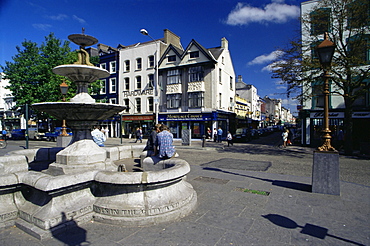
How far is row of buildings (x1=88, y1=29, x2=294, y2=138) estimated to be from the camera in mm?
28766

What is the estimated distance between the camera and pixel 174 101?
30750mm

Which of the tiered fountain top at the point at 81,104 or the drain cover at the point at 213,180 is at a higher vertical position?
the tiered fountain top at the point at 81,104

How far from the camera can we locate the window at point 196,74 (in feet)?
95.1

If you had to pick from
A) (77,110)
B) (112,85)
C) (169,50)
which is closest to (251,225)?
(77,110)

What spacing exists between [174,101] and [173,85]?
7.61 feet

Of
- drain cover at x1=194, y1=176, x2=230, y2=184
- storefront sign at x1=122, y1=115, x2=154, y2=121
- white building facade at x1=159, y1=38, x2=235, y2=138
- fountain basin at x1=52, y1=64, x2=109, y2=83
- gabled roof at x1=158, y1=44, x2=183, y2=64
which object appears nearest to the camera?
fountain basin at x1=52, y1=64, x2=109, y2=83

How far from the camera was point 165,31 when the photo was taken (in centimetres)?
3338

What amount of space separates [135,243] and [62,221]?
139 centimetres

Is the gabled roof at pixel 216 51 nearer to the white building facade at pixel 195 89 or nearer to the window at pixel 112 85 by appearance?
the white building facade at pixel 195 89

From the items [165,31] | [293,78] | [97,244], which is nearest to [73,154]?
[97,244]

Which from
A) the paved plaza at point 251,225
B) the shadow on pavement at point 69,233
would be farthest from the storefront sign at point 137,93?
the shadow on pavement at point 69,233

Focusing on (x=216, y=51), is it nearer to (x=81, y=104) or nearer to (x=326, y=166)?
(x=326, y=166)

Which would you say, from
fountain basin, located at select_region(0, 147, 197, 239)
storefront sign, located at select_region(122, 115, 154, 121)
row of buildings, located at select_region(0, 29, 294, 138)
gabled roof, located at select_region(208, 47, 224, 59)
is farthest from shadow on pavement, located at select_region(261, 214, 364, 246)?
storefront sign, located at select_region(122, 115, 154, 121)

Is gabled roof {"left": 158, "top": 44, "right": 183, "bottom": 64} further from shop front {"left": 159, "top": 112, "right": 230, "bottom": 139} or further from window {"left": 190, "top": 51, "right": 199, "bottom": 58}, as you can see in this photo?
shop front {"left": 159, "top": 112, "right": 230, "bottom": 139}
